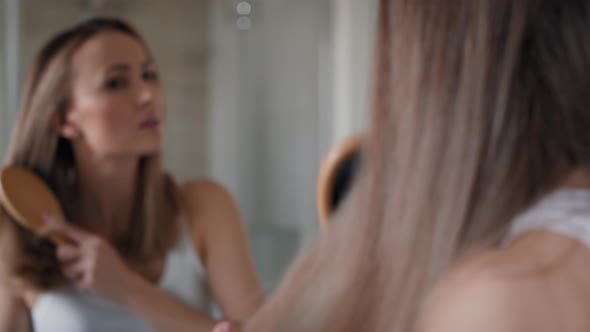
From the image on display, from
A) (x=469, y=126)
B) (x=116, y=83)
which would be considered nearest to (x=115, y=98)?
(x=116, y=83)

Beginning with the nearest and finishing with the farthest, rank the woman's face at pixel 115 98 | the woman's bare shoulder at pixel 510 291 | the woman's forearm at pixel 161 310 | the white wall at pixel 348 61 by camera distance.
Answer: the woman's bare shoulder at pixel 510 291
the woman's forearm at pixel 161 310
the woman's face at pixel 115 98
the white wall at pixel 348 61

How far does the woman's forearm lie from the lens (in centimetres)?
87

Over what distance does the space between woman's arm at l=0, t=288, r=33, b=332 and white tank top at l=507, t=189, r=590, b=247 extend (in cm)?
77

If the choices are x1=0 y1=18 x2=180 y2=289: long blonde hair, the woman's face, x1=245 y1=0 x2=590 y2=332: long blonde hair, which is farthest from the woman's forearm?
x1=245 y1=0 x2=590 y2=332: long blonde hair

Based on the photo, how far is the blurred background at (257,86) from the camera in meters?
1.66

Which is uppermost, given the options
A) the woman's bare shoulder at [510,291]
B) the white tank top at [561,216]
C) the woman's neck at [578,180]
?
the woman's neck at [578,180]

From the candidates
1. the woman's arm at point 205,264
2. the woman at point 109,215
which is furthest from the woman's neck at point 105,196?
the woman's arm at point 205,264

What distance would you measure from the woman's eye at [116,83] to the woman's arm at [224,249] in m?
0.18

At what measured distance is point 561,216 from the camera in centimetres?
35

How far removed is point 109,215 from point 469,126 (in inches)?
31.8

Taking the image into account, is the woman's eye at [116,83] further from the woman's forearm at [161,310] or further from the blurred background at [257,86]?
the blurred background at [257,86]

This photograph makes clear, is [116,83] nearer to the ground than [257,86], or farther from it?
farther from it

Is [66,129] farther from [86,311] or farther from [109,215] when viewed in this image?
[86,311]

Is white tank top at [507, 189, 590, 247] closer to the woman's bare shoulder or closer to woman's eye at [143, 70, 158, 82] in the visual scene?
the woman's bare shoulder
